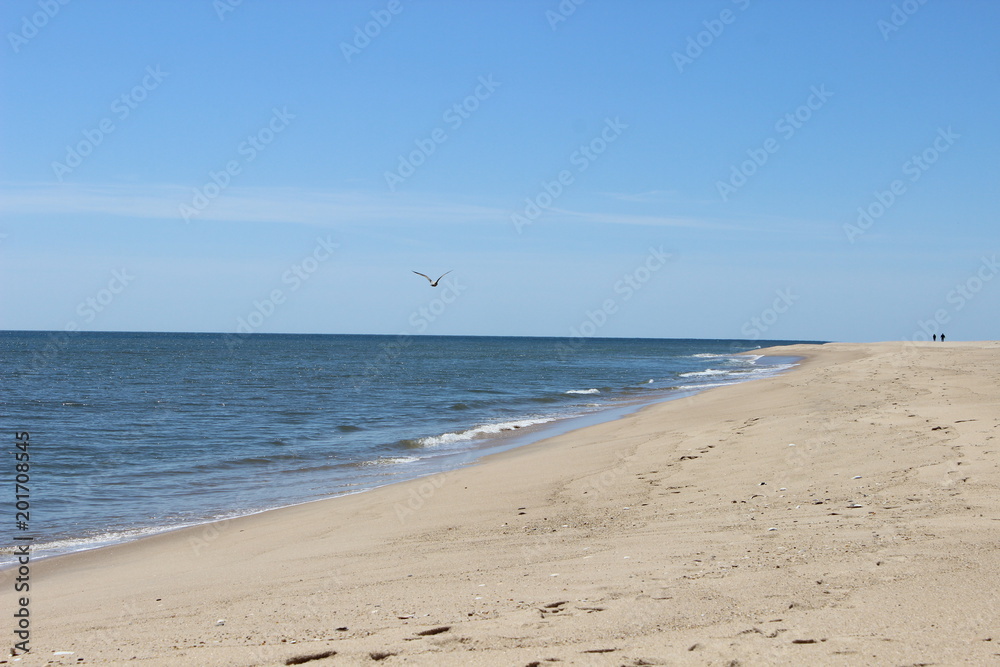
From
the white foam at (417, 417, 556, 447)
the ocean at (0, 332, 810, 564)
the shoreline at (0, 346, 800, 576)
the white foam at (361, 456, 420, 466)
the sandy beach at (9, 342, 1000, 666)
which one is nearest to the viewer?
the sandy beach at (9, 342, 1000, 666)

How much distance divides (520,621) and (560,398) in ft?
97.3

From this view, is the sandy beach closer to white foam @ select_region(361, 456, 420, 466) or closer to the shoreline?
the shoreline

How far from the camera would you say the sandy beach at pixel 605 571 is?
446cm

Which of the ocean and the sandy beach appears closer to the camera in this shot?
the sandy beach

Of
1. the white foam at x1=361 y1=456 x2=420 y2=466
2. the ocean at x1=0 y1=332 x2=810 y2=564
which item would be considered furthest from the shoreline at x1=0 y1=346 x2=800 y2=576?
the white foam at x1=361 y1=456 x2=420 y2=466

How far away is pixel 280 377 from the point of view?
171ft

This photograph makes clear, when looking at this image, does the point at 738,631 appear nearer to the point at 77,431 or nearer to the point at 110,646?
the point at 110,646

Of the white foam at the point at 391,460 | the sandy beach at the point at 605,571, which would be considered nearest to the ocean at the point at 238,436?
the white foam at the point at 391,460

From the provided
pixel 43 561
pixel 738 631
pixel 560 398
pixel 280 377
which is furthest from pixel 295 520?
pixel 280 377

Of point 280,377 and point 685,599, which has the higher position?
point 280,377

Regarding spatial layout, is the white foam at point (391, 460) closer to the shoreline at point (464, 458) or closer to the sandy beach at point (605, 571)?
the shoreline at point (464, 458)

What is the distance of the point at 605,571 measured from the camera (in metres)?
6.01

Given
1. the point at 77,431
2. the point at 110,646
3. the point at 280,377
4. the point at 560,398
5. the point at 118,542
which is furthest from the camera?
the point at 280,377

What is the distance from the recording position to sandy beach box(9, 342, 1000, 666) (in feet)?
14.6
